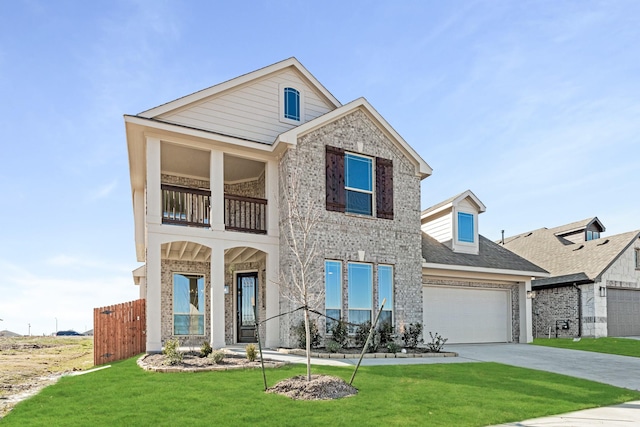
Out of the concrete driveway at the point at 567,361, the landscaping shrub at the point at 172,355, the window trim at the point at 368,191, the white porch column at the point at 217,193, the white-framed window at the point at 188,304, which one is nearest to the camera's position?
the landscaping shrub at the point at 172,355

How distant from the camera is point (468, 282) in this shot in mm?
19797

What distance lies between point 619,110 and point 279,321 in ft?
39.5

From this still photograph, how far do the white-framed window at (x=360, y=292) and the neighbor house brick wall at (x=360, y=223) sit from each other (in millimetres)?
186

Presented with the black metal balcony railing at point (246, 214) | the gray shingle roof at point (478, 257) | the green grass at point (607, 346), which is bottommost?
the green grass at point (607, 346)

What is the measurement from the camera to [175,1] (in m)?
12.0

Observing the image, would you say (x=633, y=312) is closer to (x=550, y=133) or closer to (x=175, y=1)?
(x=550, y=133)

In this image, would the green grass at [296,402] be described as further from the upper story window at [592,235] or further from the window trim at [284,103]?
the upper story window at [592,235]

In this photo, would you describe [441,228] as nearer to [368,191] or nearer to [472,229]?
[472,229]

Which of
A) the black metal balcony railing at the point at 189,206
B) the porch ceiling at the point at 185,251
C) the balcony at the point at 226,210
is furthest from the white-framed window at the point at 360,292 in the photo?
the black metal balcony railing at the point at 189,206

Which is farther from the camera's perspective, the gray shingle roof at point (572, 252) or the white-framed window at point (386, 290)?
the gray shingle roof at point (572, 252)

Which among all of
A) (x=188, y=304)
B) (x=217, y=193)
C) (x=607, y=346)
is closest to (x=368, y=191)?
(x=217, y=193)

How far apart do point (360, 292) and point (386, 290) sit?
102 cm

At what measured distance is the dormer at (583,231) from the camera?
2875 centimetres

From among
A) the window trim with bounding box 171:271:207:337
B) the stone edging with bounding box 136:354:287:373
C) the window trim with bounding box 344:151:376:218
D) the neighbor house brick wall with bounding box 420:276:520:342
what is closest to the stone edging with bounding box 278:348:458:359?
the stone edging with bounding box 136:354:287:373
